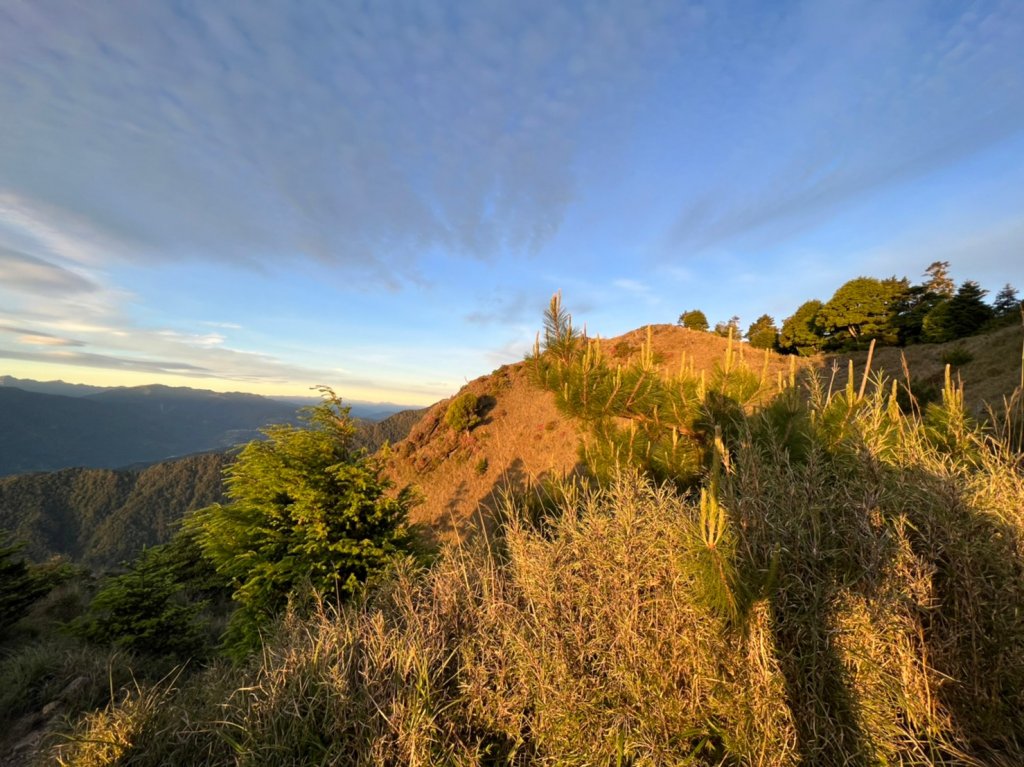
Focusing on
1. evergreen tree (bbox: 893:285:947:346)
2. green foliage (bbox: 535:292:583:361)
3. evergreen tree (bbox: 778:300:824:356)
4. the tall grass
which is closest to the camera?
the tall grass

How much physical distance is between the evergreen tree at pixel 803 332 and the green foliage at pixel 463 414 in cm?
2344

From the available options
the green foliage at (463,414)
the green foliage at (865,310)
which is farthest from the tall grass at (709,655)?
the green foliage at (865,310)

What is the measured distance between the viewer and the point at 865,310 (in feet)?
85.2

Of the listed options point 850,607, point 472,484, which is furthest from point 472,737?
point 472,484

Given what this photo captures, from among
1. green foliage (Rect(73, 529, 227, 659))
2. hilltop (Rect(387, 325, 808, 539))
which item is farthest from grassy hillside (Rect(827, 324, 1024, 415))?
green foliage (Rect(73, 529, 227, 659))

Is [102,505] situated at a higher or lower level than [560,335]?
lower

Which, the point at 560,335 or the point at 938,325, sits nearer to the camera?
the point at 560,335

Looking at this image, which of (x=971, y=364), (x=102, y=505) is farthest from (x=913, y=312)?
(x=102, y=505)

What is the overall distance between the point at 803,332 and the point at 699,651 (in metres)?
34.1

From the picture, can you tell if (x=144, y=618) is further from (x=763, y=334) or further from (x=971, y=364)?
(x=763, y=334)

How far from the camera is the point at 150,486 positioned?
69062 millimetres

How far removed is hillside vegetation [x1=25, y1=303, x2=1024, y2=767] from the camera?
185 cm

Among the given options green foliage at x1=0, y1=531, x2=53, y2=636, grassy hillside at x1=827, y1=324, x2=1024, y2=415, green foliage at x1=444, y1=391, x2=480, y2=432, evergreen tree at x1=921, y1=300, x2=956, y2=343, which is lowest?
green foliage at x1=0, y1=531, x2=53, y2=636

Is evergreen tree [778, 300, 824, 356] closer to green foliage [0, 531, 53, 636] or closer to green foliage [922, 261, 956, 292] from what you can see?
green foliage [922, 261, 956, 292]
